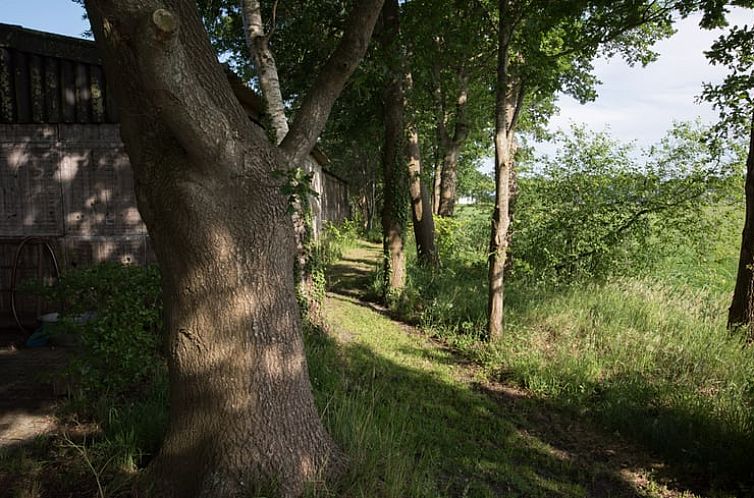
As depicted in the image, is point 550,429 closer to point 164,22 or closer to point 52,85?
point 164,22

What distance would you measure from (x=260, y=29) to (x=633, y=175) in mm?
8567

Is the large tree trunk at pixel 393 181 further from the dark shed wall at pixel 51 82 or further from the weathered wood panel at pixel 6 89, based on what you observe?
the weathered wood panel at pixel 6 89

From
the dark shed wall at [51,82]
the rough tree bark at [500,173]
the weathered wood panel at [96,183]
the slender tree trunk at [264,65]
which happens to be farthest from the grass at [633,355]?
the dark shed wall at [51,82]

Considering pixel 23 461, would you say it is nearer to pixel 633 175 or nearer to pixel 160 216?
pixel 160 216

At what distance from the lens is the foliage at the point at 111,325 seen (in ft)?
13.3

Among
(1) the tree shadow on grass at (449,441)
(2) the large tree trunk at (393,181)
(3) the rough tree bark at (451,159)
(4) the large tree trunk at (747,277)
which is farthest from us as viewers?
(3) the rough tree bark at (451,159)

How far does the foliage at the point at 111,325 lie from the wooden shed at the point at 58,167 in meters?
3.35

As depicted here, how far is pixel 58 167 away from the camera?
7438 mm

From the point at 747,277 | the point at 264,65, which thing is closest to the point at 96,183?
the point at 264,65

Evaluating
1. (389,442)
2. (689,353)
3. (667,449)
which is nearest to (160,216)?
(389,442)

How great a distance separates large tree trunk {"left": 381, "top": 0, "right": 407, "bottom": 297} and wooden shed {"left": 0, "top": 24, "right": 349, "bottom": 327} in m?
3.65

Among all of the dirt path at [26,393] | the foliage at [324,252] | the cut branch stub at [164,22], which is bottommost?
the dirt path at [26,393]

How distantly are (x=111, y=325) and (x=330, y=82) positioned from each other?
2.73 m

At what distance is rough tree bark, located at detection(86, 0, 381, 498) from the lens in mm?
2928
